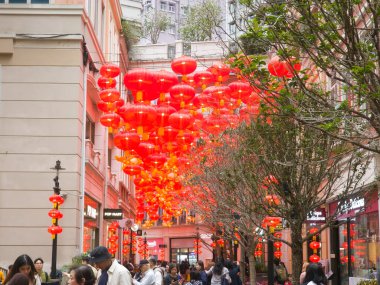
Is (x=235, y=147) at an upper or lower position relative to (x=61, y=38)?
lower

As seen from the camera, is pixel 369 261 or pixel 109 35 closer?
pixel 369 261

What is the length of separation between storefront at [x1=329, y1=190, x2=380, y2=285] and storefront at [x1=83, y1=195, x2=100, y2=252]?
30.0ft

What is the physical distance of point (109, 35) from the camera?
115ft

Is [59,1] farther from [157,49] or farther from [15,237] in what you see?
[157,49]

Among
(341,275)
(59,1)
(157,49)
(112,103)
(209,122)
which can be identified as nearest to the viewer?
(112,103)

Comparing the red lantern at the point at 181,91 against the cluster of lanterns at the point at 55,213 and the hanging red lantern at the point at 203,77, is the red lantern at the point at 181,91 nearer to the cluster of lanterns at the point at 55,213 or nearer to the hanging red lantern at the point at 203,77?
the hanging red lantern at the point at 203,77

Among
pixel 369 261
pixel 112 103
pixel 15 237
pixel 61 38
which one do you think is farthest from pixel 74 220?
pixel 369 261

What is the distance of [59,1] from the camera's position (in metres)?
24.9

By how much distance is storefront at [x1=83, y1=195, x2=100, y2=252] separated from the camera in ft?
88.9

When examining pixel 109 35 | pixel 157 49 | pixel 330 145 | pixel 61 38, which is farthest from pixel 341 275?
pixel 157 49

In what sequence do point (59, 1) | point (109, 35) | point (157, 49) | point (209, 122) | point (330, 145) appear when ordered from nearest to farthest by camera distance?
point (330, 145) < point (209, 122) < point (59, 1) < point (109, 35) < point (157, 49)

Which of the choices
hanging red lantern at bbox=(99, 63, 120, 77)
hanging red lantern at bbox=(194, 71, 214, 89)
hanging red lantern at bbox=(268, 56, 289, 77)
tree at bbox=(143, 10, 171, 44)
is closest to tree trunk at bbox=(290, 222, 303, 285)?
hanging red lantern at bbox=(194, 71, 214, 89)

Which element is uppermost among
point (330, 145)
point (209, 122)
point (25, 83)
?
point (25, 83)

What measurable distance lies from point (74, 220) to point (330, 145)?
9996mm
